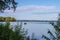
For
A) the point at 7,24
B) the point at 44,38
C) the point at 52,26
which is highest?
the point at 7,24

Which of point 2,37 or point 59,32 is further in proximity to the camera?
point 59,32

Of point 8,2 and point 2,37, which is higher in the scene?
point 8,2

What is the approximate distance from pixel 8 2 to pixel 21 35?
7.36 ft

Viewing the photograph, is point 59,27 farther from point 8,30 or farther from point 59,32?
point 8,30

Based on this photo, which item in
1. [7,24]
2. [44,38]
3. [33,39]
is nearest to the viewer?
[7,24]

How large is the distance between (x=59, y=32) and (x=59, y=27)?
161 mm

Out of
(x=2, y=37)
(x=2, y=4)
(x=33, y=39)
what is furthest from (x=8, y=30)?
(x=2, y=4)

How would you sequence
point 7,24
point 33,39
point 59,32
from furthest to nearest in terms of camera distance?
1. point 59,32
2. point 33,39
3. point 7,24

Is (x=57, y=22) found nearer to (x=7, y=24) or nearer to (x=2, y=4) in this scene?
(x=2, y=4)

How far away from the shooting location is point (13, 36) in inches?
142

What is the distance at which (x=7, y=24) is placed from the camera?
390cm

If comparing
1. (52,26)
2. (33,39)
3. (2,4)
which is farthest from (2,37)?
(52,26)

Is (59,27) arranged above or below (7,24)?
below

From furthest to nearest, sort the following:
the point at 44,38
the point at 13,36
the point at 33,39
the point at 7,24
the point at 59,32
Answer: the point at 44,38
the point at 59,32
the point at 33,39
the point at 7,24
the point at 13,36
